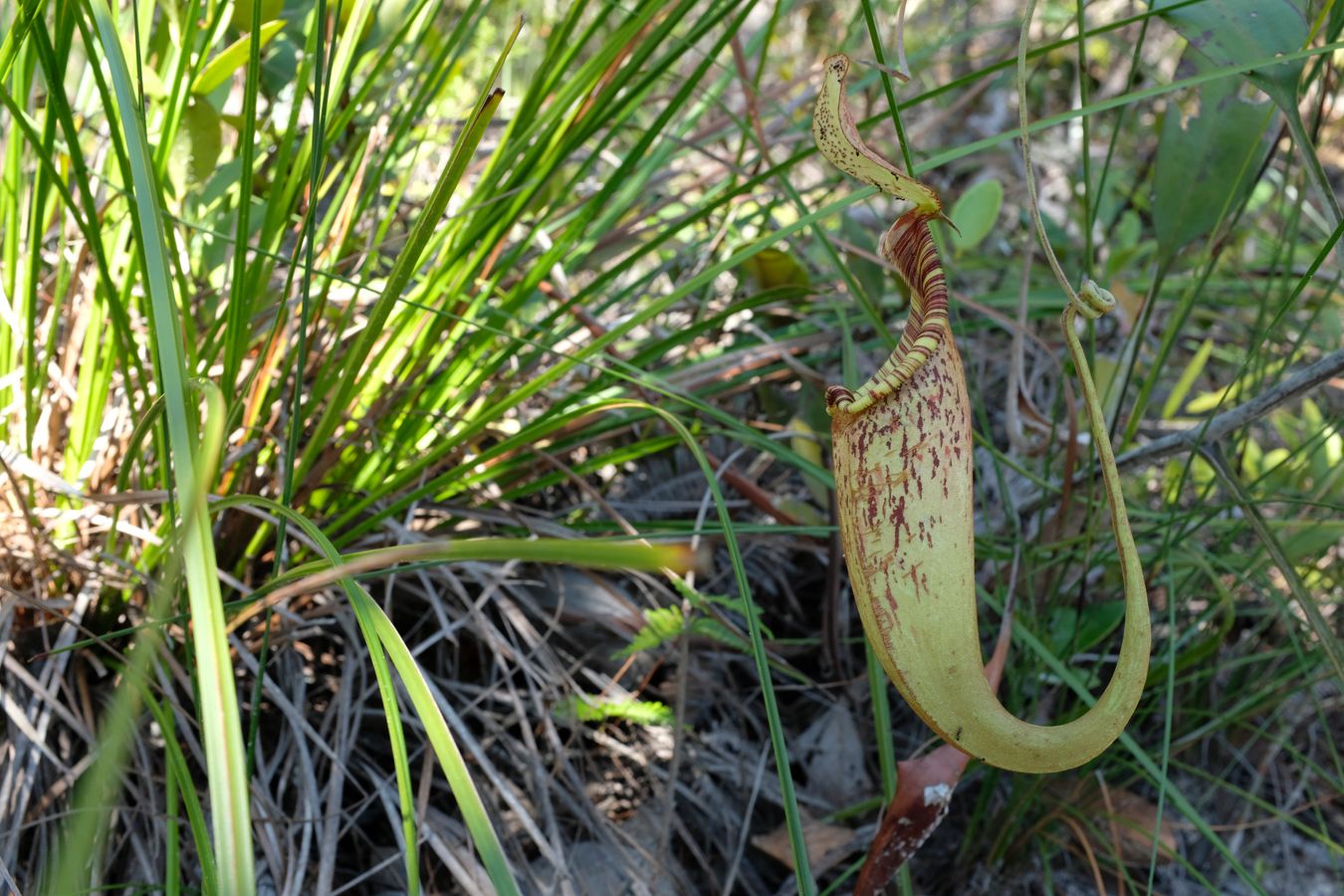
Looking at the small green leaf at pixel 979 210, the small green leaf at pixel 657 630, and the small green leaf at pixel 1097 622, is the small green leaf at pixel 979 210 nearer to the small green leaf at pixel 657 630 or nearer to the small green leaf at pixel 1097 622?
the small green leaf at pixel 1097 622

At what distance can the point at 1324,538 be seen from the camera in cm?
115

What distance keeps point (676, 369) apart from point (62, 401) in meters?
0.69

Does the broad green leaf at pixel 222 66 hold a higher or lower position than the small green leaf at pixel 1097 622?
higher

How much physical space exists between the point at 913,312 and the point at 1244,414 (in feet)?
1.24

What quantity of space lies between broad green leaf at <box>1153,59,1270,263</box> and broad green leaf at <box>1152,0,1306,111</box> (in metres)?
0.21

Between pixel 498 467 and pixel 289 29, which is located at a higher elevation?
pixel 289 29

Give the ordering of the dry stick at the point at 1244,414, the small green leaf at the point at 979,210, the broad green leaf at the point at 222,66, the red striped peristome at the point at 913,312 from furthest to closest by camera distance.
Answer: the small green leaf at the point at 979,210 < the broad green leaf at the point at 222,66 < the dry stick at the point at 1244,414 < the red striped peristome at the point at 913,312

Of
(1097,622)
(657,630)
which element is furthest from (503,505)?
(1097,622)

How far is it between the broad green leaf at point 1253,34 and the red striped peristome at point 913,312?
0.24 metres

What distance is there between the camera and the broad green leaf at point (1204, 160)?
0.97m

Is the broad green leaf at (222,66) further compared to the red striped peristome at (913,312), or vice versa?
the broad green leaf at (222,66)

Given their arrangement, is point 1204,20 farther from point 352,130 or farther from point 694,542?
point 352,130

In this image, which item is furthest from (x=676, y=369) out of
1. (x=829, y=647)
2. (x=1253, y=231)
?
(x=1253, y=231)

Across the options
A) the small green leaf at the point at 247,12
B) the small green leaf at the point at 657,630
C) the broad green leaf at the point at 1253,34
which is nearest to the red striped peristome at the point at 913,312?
the broad green leaf at the point at 1253,34
